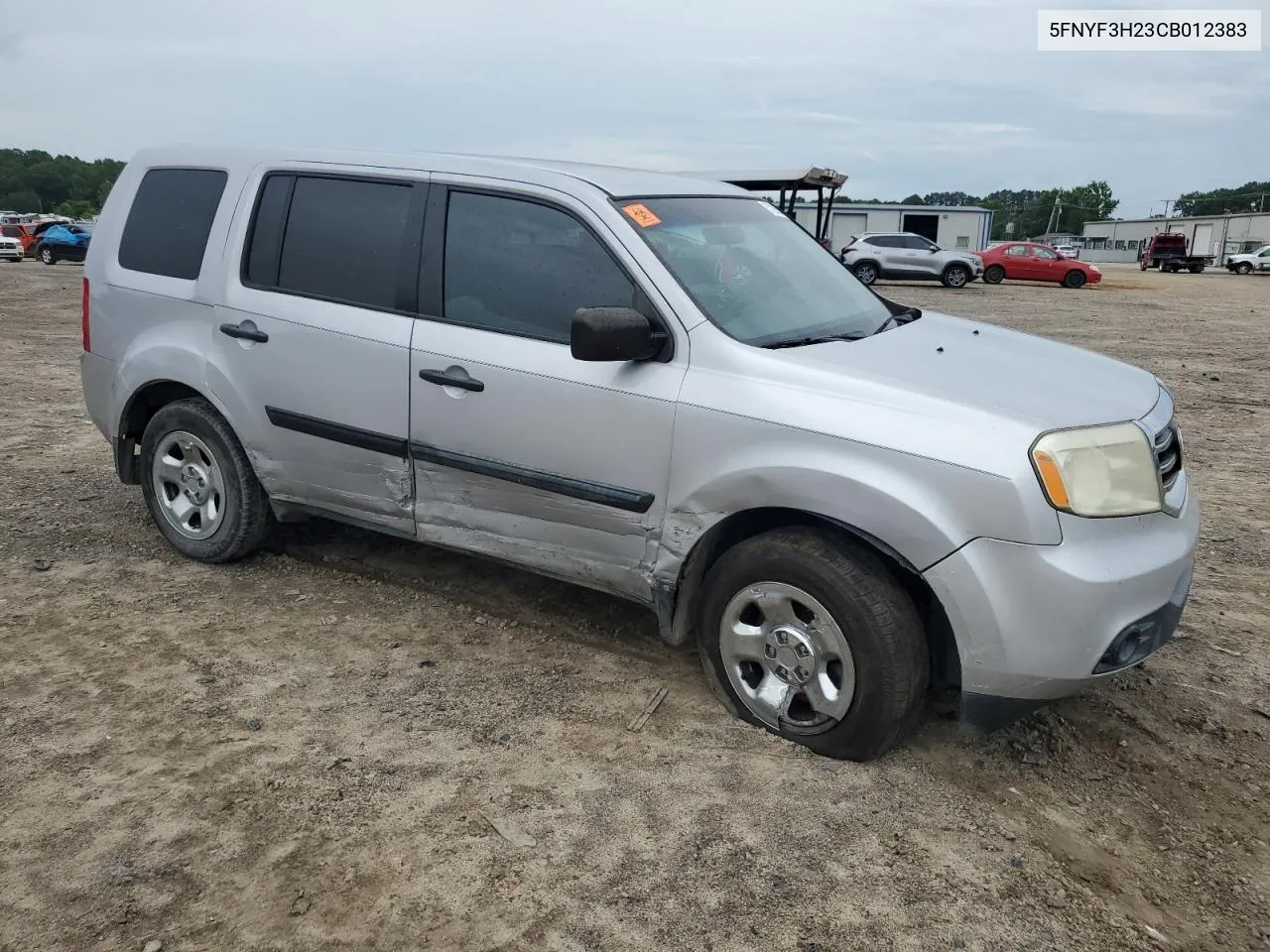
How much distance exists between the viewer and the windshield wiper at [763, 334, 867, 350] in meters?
3.36

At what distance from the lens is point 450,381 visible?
3.66 meters

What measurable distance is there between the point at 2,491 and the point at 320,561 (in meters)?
2.34

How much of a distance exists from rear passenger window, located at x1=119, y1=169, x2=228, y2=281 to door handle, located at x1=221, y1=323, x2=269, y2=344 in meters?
0.35

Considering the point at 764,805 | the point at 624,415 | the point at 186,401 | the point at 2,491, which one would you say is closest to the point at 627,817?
the point at 764,805

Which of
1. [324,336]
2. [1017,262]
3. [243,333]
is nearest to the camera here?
[324,336]

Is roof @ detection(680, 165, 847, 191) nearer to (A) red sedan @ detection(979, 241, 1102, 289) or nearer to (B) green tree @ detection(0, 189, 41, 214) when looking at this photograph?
(A) red sedan @ detection(979, 241, 1102, 289)

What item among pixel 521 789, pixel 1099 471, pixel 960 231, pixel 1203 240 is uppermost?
pixel 1203 240

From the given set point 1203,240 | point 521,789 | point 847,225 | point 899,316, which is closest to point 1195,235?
point 1203,240

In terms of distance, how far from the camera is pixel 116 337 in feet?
15.3

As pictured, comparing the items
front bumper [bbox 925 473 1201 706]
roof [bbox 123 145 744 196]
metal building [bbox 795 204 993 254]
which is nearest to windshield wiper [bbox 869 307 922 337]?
roof [bbox 123 145 744 196]

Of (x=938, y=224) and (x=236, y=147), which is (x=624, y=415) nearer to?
(x=236, y=147)

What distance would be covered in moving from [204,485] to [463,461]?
1594 millimetres

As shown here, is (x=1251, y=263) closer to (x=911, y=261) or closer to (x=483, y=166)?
(x=911, y=261)

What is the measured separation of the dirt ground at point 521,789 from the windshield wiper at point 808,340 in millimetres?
1263
